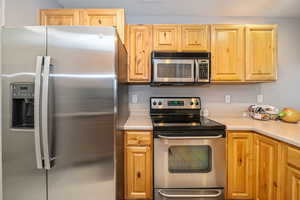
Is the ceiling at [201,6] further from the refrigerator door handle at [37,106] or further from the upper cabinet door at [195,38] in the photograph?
the refrigerator door handle at [37,106]

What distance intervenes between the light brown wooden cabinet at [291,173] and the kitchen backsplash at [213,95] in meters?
1.27

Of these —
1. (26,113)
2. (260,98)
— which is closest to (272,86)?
(260,98)

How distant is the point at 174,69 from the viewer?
2.26 m

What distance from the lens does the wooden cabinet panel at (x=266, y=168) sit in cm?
162

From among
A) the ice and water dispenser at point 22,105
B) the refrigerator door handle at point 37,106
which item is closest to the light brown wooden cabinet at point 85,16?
the refrigerator door handle at point 37,106

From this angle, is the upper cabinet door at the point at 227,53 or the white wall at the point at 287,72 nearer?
the upper cabinet door at the point at 227,53

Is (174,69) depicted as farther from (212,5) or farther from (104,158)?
(104,158)

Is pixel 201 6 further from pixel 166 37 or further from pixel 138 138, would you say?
pixel 138 138

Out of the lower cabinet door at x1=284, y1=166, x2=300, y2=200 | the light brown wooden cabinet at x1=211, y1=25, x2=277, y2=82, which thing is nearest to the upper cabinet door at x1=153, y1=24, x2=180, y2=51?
the light brown wooden cabinet at x1=211, y1=25, x2=277, y2=82

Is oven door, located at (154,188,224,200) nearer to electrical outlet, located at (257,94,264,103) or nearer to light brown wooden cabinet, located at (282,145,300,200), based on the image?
light brown wooden cabinet, located at (282,145,300,200)

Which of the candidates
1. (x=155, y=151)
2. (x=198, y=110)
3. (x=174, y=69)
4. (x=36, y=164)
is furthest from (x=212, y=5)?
(x=36, y=164)

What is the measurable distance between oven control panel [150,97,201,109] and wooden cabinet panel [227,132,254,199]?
2.32ft

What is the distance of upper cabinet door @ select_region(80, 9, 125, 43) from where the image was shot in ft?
6.89

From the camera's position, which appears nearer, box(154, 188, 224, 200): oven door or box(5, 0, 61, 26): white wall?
box(5, 0, 61, 26): white wall
